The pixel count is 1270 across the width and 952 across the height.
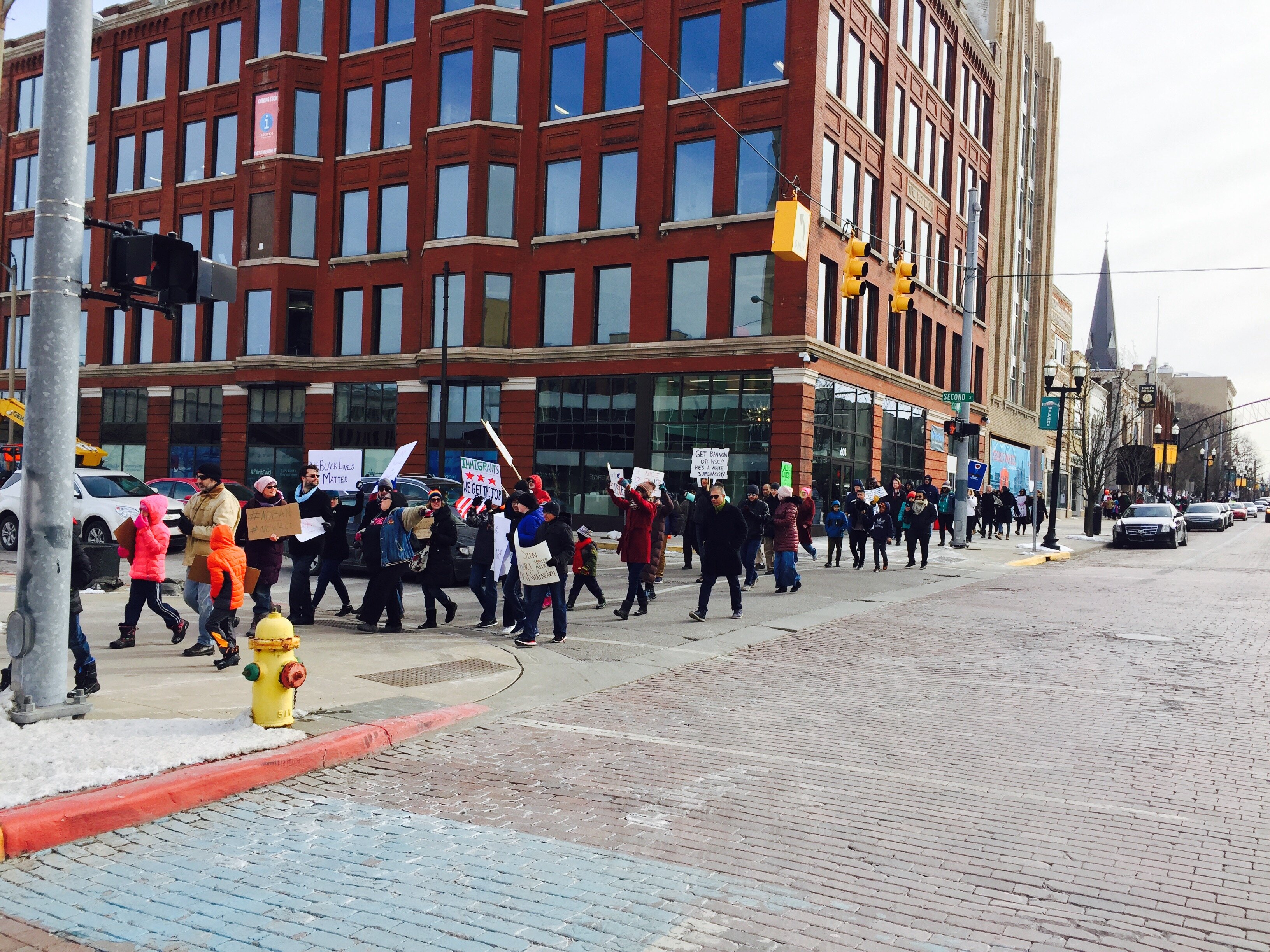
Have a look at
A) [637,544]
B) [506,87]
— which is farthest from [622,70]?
[637,544]

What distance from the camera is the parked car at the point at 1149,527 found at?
3275 centimetres

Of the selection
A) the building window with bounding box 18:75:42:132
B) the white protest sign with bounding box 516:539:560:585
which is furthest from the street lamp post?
the building window with bounding box 18:75:42:132

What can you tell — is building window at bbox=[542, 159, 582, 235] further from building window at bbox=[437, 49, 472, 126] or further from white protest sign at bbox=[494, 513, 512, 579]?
white protest sign at bbox=[494, 513, 512, 579]

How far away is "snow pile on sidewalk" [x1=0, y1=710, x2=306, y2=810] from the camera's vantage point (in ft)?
17.4

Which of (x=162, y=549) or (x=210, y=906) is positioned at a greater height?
(x=162, y=549)

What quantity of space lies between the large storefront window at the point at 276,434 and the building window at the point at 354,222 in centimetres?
555

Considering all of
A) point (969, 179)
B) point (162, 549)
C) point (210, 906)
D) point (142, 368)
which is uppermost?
point (969, 179)

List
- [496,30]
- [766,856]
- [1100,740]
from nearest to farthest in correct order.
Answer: [766,856] → [1100,740] → [496,30]

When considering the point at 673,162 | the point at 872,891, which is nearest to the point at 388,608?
the point at 872,891

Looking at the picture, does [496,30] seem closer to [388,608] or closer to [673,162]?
[673,162]

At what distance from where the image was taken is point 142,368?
40.6m

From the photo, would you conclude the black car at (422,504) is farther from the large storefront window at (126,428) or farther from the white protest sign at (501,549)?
the large storefront window at (126,428)

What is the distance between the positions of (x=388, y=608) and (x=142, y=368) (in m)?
34.4

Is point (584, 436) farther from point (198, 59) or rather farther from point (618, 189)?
point (198, 59)
